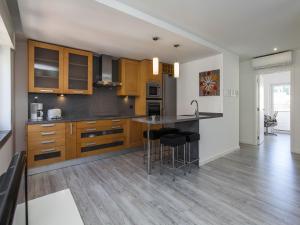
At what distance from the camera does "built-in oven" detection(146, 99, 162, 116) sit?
429 centimetres

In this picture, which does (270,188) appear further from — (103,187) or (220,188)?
(103,187)

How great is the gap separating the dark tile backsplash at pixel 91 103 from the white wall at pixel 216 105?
164cm

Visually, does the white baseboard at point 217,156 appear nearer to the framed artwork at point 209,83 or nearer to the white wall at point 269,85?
the framed artwork at point 209,83

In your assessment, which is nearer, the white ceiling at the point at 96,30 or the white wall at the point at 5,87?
the white ceiling at the point at 96,30

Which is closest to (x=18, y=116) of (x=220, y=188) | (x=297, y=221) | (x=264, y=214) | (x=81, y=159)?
(x=81, y=159)

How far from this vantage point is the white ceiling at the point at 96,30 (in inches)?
77.5

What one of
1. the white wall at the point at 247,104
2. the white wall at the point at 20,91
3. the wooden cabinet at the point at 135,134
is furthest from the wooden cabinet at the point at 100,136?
the white wall at the point at 247,104

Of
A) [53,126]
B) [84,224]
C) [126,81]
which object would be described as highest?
[126,81]

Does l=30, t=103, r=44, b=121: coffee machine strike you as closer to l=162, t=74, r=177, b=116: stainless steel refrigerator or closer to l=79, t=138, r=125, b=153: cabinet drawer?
l=79, t=138, r=125, b=153: cabinet drawer

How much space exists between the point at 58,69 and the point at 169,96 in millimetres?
2843

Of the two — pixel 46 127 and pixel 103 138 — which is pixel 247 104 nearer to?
pixel 103 138

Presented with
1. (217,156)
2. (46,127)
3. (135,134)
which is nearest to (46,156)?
(46,127)

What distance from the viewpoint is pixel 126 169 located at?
9.62 feet

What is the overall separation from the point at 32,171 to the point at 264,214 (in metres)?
3.34
